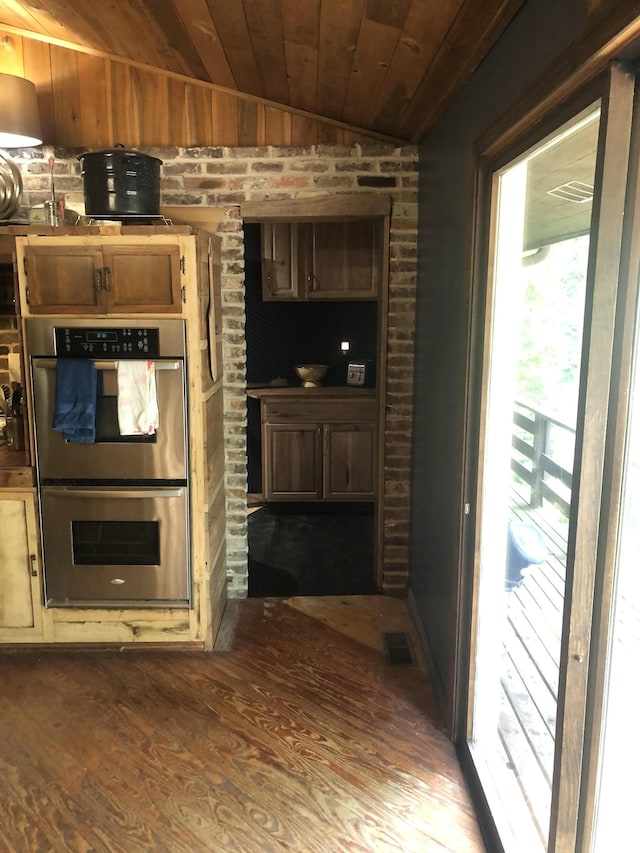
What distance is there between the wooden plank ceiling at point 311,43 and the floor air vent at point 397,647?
241 cm

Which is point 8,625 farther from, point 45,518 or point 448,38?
point 448,38

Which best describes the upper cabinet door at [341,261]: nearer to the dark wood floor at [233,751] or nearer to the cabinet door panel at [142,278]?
the cabinet door panel at [142,278]

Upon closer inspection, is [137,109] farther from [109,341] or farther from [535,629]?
[535,629]

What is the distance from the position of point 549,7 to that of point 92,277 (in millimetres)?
2062

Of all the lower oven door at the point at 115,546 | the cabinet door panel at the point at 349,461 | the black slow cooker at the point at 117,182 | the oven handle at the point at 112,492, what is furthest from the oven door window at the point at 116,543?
the cabinet door panel at the point at 349,461

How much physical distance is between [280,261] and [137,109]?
1879 millimetres

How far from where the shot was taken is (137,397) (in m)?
2.88

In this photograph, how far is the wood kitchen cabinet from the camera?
3.05m

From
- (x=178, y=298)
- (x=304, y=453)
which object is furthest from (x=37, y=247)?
(x=304, y=453)

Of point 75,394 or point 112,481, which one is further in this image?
point 112,481

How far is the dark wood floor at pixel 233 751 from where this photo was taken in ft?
6.88

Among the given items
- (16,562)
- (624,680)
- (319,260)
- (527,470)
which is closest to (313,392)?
(319,260)

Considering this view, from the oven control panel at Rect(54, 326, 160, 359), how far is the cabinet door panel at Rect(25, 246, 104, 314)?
0.09 m

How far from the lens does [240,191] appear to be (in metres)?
3.43
